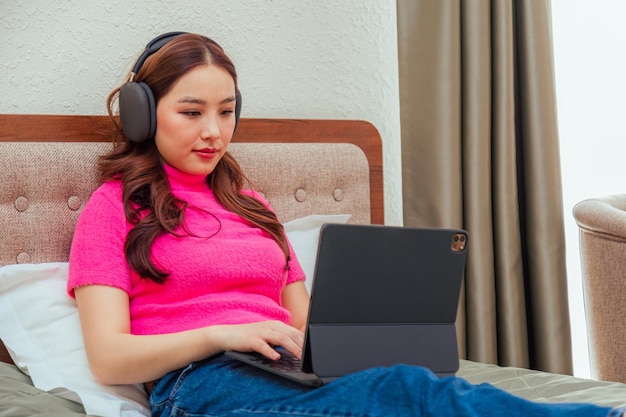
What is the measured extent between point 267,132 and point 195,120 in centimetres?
41

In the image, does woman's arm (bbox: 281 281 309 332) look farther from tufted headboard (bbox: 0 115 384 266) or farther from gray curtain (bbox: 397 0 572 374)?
gray curtain (bbox: 397 0 572 374)

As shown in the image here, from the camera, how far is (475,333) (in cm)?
219

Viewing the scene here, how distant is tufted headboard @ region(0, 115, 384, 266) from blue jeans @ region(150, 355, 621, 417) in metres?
A: 0.51

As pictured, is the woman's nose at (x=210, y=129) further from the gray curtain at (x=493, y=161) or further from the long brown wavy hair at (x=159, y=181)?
the gray curtain at (x=493, y=161)

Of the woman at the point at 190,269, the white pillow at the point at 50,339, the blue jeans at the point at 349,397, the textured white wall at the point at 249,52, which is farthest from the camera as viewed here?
the textured white wall at the point at 249,52

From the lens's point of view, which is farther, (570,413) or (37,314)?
(37,314)

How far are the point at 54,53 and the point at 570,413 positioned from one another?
1375 mm

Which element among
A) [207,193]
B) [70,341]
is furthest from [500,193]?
[70,341]

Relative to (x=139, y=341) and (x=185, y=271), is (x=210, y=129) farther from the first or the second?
(x=139, y=341)

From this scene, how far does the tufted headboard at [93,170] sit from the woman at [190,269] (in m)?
0.09

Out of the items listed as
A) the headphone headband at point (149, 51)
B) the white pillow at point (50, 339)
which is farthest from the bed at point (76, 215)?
the headphone headband at point (149, 51)

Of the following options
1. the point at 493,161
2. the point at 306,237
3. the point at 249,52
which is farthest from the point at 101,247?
the point at 493,161

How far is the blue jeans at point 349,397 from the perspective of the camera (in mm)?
909

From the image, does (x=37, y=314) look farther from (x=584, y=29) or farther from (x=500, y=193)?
(x=584, y=29)
